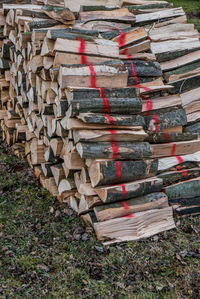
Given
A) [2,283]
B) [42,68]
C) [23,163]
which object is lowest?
[23,163]

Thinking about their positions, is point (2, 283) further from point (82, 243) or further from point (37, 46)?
point (37, 46)

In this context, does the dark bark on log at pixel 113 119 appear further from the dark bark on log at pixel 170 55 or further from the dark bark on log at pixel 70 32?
the dark bark on log at pixel 170 55

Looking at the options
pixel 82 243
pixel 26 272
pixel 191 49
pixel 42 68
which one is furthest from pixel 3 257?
pixel 191 49

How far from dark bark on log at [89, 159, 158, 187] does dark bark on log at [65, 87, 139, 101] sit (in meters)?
0.81

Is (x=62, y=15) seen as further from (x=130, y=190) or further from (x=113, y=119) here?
(x=130, y=190)

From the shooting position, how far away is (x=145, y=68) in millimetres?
5254

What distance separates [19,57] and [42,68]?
1087mm

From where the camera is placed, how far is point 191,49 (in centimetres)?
596

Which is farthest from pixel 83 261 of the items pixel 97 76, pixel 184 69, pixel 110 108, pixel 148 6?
pixel 148 6

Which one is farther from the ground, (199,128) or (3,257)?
(199,128)

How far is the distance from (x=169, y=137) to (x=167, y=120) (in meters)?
0.26

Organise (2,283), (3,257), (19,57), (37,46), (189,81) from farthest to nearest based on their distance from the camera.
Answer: (19,57) < (189,81) < (37,46) < (3,257) < (2,283)

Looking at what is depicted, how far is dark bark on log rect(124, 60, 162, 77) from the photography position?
5164mm

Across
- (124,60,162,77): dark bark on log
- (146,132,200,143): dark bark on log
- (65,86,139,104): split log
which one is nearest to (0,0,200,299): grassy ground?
(146,132,200,143): dark bark on log
